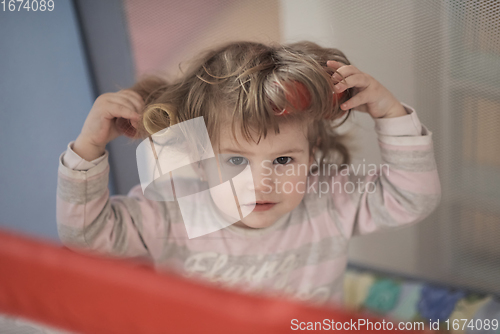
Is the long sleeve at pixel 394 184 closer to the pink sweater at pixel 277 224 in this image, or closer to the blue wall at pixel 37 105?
the pink sweater at pixel 277 224

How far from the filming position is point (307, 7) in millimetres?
465

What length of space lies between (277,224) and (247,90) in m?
0.22

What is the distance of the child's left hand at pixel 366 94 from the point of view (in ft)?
1.42

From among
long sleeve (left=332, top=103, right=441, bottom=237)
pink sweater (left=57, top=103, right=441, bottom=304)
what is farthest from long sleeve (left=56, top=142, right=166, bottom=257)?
long sleeve (left=332, top=103, right=441, bottom=237)

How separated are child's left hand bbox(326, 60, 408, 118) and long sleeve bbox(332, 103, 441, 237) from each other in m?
0.01

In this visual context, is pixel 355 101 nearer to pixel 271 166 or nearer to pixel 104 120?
pixel 271 166

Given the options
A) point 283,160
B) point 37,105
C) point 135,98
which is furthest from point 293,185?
point 37,105

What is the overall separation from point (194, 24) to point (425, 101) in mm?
299

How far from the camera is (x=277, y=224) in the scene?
567 millimetres

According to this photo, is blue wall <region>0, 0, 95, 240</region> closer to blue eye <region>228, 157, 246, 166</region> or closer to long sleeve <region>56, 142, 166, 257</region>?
long sleeve <region>56, 142, 166, 257</region>

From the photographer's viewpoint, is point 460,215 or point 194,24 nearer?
point 194,24

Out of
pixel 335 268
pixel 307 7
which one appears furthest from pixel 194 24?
pixel 335 268

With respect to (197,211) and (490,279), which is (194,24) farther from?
(490,279)

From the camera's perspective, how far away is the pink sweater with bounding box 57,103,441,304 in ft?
1.60
